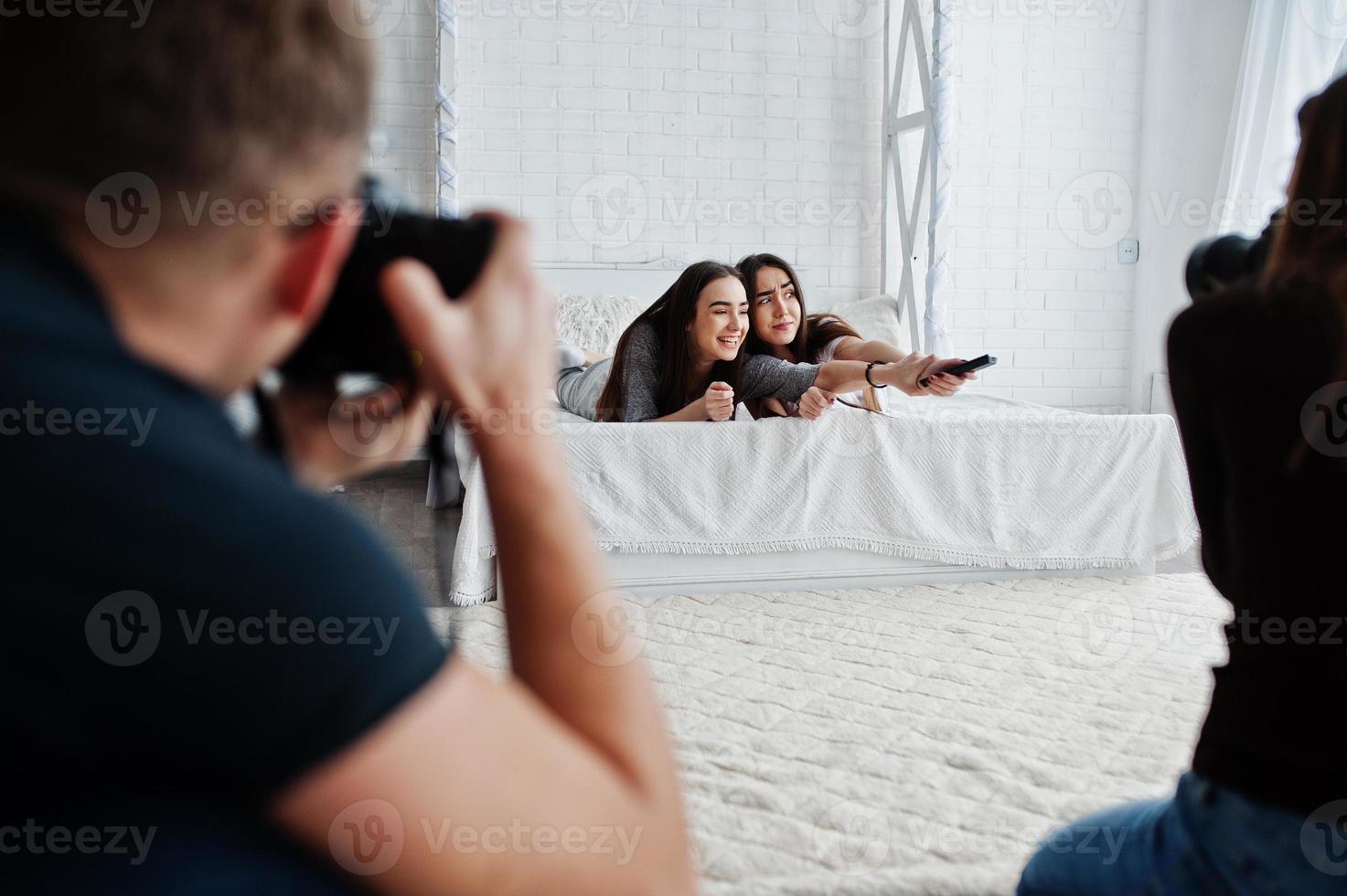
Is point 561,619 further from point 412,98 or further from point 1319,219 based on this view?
point 412,98

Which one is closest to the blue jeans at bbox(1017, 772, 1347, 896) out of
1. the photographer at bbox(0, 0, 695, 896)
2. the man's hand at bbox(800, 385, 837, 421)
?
the photographer at bbox(0, 0, 695, 896)

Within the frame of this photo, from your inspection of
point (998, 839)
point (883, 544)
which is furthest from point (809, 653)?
point (998, 839)

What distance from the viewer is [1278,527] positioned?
73 cm

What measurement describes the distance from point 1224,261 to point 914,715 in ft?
4.06

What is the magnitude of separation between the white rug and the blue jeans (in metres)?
0.39

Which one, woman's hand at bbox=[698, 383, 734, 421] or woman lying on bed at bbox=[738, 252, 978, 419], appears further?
woman lying on bed at bbox=[738, 252, 978, 419]

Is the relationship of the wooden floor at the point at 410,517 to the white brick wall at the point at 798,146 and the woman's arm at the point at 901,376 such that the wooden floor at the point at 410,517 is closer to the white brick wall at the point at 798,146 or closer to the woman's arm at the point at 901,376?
the woman's arm at the point at 901,376

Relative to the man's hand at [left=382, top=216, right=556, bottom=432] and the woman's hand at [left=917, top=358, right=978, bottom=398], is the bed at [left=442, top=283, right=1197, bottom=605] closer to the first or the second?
the woman's hand at [left=917, top=358, right=978, bottom=398]

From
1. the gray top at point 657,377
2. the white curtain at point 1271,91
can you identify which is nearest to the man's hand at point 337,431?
the gray top at point 657,377

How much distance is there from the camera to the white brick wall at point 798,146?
4.46 meters

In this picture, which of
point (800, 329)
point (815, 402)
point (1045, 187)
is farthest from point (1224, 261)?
point (1045, 187)

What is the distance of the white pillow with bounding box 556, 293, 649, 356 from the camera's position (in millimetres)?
4023

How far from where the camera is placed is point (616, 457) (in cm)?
256

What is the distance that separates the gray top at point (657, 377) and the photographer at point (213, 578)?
7.49ft
